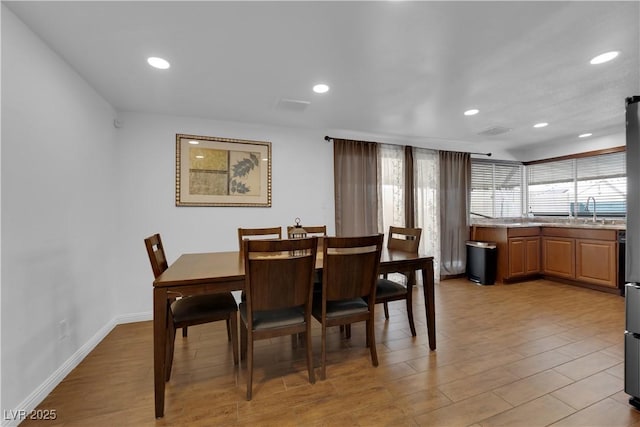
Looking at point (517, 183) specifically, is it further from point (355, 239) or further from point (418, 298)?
point (355, 239)

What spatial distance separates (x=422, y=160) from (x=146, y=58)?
12.5 ft

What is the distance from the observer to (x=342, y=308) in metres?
1.98

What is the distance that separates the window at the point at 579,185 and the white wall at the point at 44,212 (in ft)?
21.8

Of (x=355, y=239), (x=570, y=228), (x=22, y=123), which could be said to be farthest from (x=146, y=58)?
(x=570, y=228)

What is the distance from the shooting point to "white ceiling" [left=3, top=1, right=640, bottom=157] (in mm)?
1527

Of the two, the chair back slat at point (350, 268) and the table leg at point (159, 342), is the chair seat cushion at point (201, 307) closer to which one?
the table leg at point (159, 342)

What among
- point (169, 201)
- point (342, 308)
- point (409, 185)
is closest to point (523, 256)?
point (409, 185)

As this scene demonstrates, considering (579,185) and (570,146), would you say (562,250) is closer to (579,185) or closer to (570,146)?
(579,185)

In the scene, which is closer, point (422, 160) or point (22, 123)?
point (22, 123)

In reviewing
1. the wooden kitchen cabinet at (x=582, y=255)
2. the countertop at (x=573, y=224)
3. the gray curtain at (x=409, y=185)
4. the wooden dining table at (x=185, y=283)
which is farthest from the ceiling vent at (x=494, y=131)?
the wooden dining table at (x=185, y=283)

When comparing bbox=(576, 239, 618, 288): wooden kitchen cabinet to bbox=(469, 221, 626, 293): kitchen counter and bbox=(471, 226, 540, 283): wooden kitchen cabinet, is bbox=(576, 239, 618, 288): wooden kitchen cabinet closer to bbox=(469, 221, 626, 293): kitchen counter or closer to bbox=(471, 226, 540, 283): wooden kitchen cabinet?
bbox=(469, 221, 626, 293): kitchen counter

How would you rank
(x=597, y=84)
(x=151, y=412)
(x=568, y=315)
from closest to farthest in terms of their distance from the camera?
(x=151, y=412) < (x=597, y=84) < (x=568, y=315)

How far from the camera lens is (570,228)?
160 inches

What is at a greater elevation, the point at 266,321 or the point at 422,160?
the point at 422,160
